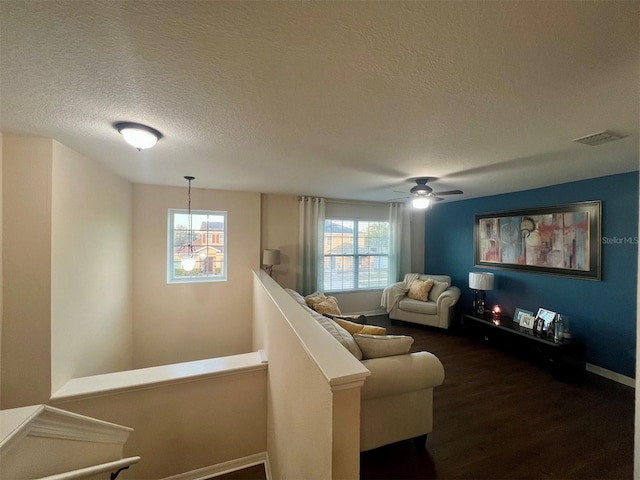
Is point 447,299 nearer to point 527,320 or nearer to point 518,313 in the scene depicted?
point 518,313

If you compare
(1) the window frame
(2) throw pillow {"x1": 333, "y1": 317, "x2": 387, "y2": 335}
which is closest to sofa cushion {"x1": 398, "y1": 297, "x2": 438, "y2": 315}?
(1) the window frame

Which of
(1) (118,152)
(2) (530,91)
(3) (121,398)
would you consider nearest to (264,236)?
(1) (118,152)

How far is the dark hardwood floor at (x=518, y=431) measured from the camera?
5.90 feet

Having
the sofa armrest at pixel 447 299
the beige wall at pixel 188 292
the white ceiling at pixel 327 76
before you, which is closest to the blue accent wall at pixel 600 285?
the sofa armrest at pixel 447 299

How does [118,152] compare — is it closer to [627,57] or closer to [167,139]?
[167,139]

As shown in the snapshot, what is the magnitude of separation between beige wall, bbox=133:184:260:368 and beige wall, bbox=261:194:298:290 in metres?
0.23

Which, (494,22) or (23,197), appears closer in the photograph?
(494,22)

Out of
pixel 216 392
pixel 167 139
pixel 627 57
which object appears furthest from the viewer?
pixel 216 392

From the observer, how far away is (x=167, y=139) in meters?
1.98

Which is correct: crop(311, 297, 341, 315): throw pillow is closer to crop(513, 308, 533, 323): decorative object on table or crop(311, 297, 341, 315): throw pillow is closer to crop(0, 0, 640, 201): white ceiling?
crop(0, 0, 640, 201): white ceiling

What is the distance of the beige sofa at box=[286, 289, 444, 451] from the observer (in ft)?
5.83

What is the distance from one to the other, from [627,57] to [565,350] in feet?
10.6

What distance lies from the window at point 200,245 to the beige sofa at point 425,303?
318cm

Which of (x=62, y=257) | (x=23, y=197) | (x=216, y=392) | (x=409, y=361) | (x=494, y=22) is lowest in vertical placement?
(x=216, y=392)
